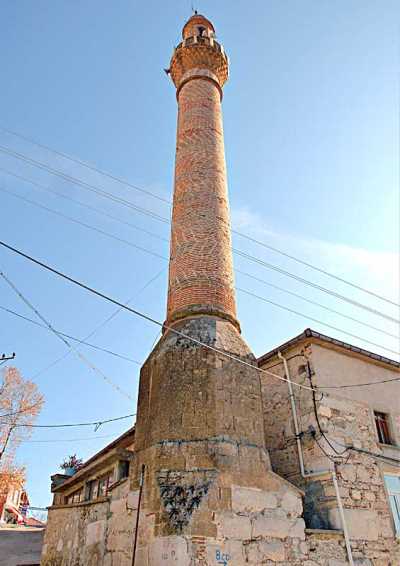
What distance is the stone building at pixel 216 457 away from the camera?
6.12 metres

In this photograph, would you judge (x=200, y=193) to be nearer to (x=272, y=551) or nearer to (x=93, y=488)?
(x=272, y=551)

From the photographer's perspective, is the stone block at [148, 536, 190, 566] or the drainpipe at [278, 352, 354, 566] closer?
the stone block at [148, 536, 190, 566]

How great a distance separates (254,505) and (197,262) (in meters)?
4.33

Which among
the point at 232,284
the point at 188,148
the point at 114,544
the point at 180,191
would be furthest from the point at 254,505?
the point at 188,148

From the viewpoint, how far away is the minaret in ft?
19.5

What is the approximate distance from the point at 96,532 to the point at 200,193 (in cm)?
665

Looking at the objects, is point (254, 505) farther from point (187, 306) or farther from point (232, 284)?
point (232, 284)

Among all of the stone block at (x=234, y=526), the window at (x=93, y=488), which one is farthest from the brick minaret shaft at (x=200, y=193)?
the window at (x=93, y=488)

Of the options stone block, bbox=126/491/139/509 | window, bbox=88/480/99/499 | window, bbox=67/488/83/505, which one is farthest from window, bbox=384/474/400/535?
window, bbox=67/488/83/505

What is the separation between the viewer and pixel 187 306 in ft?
27.3

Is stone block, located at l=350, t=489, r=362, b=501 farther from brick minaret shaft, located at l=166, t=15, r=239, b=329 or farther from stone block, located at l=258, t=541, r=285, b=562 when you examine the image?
brick minaret shaft, located at l=166, t=15, r=239, b=329

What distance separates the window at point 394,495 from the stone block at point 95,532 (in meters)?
5.05

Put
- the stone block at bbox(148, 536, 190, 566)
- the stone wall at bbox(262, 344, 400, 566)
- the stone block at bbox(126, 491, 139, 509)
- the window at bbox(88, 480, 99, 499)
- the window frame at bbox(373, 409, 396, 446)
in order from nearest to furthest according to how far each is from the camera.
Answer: the stone block at bbox(148, 536, 190, 566) → the stone block at bbox(126, 491, 139, 509) → the stone wall at bbox(262, 344, 400, 566) → the window frame at bbox(373, 409, 396, 446) → the window at bbox(88, 480, 99, 499)

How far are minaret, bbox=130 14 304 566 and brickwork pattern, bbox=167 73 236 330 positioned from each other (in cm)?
3
